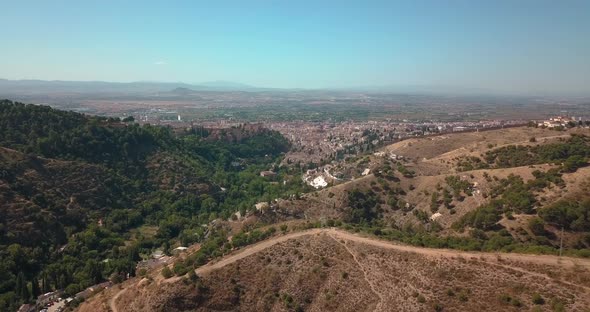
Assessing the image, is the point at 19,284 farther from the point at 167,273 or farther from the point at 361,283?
the point at 361,283

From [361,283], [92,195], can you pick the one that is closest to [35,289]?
[92,195]

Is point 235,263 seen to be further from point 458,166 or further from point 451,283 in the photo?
point 458,166

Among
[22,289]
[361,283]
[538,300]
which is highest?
[538,300]

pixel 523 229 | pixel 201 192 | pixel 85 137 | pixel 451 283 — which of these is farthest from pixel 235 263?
pixel 85 137

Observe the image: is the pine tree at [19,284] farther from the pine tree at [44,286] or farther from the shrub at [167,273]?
the shrub at [167,273]

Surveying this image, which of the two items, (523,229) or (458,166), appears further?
(458,166)

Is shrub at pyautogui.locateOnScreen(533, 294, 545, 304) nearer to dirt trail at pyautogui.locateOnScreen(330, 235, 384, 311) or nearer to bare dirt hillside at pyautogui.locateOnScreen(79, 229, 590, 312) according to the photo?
bare dirt hillside at pyautogui.locateOnScreen(79, 229, 590, 312)

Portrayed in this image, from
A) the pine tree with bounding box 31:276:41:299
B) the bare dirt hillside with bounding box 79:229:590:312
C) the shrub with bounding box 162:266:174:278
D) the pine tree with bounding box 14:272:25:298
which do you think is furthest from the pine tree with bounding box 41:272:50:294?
the shrub with bounding box 162:266:174:278
